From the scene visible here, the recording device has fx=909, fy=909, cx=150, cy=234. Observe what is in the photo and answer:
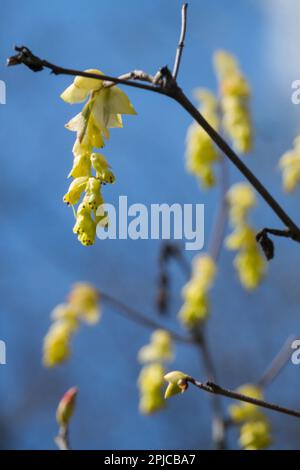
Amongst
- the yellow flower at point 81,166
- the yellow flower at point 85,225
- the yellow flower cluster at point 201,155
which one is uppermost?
the yellow flower cluster at point 201,155

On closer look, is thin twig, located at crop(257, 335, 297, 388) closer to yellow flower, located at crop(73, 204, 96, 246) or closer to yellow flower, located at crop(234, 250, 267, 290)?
yellow flower, located at crop(234, 250, 267, 290)

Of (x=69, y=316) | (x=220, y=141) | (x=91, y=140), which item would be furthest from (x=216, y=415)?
(x=220, y=141)

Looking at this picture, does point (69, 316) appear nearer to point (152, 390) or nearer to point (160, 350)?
point (160, 350)

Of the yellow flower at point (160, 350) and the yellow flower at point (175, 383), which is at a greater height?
the yellow flower at point (160, 350)

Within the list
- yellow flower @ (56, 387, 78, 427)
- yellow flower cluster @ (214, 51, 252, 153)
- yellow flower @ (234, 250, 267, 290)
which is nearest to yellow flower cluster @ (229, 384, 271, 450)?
yellow flower @ (234, 250, 267, 290)

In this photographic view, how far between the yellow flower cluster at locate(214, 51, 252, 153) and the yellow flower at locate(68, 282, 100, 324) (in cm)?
94

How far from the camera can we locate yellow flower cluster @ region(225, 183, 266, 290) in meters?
3.33

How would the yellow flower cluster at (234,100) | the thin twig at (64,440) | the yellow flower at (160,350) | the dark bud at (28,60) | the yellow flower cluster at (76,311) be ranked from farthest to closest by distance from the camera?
the yellow flower cluster at (76,311), the yellow flower at (160,350), the yellow flower cluster at (234,100), the thin twig at (64,440), the dark bud at (28,60)

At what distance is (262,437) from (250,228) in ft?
3.74

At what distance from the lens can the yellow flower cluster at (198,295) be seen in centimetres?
332

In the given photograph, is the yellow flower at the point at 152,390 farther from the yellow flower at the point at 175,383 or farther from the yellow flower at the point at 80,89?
the yellow flower at the point at 80,89

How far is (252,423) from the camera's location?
9.26 ft

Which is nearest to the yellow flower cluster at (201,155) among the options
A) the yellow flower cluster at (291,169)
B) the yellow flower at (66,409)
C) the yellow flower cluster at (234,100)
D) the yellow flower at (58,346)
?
the yellow flower cluster at (234,100)

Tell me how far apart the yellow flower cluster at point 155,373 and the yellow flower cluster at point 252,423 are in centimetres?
27
